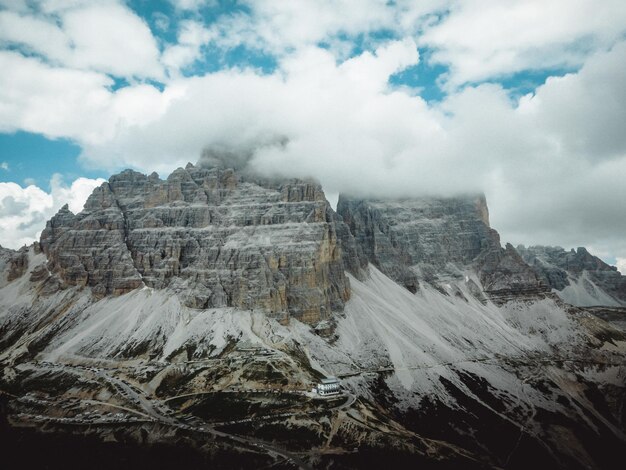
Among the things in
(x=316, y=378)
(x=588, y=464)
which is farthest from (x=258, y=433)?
(x=588, y=464)

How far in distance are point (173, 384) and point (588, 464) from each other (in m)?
142

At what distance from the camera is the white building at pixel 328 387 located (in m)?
148

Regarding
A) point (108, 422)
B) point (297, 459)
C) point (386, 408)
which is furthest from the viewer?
point (386, 408)

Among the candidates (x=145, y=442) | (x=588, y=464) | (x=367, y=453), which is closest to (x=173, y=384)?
(x=145, y=442)

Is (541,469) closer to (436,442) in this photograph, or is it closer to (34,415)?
(436,442)

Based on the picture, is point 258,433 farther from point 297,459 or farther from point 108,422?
point 108,422

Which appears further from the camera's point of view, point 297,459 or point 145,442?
point 145,442

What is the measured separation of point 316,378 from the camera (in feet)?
545

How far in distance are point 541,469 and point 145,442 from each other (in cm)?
11345

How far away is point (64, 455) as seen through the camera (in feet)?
362

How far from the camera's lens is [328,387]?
14888 cm

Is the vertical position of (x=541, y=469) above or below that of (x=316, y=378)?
below

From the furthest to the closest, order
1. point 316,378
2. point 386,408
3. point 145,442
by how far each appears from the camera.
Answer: point 316,378 → point 386,408 → point 145,442

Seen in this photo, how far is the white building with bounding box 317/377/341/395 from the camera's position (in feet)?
486
